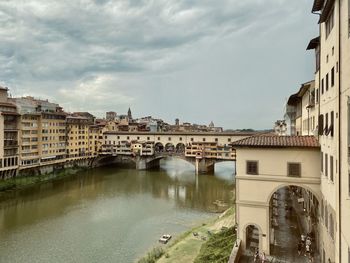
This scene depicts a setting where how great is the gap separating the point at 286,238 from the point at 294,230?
203cm

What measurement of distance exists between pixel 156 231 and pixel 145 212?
6.89m

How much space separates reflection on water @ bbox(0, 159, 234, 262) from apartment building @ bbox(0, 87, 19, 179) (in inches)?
206

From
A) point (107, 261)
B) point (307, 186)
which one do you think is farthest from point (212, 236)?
point (307, 186)

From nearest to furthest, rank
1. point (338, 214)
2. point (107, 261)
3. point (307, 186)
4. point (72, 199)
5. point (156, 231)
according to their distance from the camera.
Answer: point (338, 214)
point (307, 186)
point (107, 261)
point (156, 231)
point (72, 199)

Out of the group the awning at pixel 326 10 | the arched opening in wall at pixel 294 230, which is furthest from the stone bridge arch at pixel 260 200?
the awning at pixel 326 10

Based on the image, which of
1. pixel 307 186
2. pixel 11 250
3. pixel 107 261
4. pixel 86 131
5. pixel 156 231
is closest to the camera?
pixel 307 186

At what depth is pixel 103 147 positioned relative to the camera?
73562 mm

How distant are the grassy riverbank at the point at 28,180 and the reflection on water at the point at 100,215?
6.20 feet

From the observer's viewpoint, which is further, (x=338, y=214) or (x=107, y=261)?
(x=107, y=261)

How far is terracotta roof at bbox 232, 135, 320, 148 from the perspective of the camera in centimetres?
1674

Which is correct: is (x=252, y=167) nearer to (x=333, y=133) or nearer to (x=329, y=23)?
(x=333, y=133)

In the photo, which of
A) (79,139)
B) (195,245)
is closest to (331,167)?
(195,245)

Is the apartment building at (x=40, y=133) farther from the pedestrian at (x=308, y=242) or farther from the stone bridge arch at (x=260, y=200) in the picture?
the pedestrian at (x=308, y=242)

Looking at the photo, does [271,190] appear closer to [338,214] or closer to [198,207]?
[338,214]
